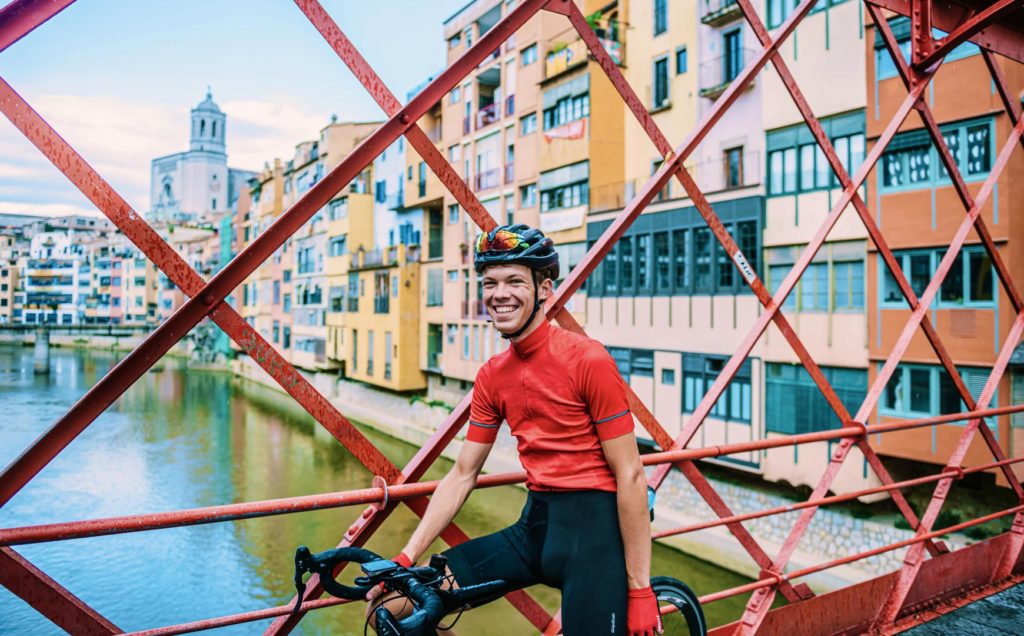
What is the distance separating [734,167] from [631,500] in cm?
1402

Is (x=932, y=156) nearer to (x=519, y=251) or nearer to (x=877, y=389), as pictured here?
(x=877, y=389)

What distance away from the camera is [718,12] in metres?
14.9

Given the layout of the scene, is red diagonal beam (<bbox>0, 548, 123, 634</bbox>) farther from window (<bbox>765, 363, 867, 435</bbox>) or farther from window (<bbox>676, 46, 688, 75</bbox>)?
window (<bbox>676, 46, 688, 75</bbox>)

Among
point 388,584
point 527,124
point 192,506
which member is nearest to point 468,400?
point 388,584

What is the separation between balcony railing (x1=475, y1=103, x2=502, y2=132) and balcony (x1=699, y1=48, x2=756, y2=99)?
30.5 feet

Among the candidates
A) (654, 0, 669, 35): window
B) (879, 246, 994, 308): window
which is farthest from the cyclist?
(654, 0, 669, 35): window

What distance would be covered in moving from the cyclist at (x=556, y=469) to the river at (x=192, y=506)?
8.05m

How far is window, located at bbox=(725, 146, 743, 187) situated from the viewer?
14547mm

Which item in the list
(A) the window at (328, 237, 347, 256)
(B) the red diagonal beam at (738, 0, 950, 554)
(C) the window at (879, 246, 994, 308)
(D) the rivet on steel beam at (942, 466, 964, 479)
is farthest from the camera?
(A) the window at (328, 237, 347, 256)

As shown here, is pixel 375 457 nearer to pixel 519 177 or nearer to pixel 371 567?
pixel 371 567

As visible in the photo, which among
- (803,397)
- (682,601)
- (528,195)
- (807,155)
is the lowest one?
(803,397)

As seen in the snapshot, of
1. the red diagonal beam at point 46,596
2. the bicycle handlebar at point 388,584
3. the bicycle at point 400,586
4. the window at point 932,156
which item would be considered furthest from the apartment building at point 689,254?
the red diagonal beam at point 46,596

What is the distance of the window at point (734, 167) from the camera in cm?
1455

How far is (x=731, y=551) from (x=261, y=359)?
40.9ft
